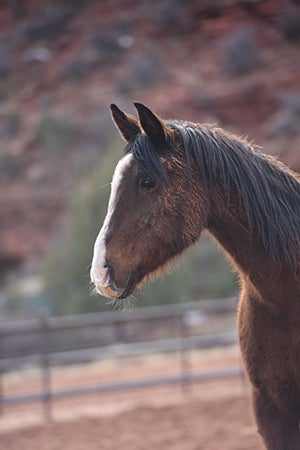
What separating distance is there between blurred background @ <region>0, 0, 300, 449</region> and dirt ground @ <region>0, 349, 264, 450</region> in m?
8.67

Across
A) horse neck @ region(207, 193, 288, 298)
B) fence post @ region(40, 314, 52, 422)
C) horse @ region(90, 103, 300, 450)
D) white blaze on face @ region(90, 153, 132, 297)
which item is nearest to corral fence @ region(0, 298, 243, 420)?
fence post @ region(40, 314, 52, 422)

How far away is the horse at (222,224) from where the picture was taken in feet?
10.2

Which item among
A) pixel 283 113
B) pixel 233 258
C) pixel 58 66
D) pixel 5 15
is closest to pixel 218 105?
pixel 283 113

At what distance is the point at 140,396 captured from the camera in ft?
31.4

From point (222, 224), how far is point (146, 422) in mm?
4822

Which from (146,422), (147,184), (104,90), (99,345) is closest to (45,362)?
(146,422)

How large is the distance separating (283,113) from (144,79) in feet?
23.8

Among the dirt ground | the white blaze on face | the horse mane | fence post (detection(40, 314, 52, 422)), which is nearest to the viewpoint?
the white blaze on face

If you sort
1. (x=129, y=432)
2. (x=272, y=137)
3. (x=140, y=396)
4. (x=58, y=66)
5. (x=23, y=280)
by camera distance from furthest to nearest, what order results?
(x=58, y=66) → (x=272, y=137) → (x=23, y=280) → (x=140, y=396) → (x=129, y=432)

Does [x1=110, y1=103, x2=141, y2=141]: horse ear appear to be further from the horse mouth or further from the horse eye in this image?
the horse mouth

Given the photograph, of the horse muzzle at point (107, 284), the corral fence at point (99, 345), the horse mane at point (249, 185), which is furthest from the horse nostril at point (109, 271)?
the corral fence at point (99, 345)

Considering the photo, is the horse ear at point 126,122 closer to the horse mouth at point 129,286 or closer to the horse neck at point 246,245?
the horse neck at point 246,245

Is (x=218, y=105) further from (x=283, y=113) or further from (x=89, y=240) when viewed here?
(x=89, y=240)

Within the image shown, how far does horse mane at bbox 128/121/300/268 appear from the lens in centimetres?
322
